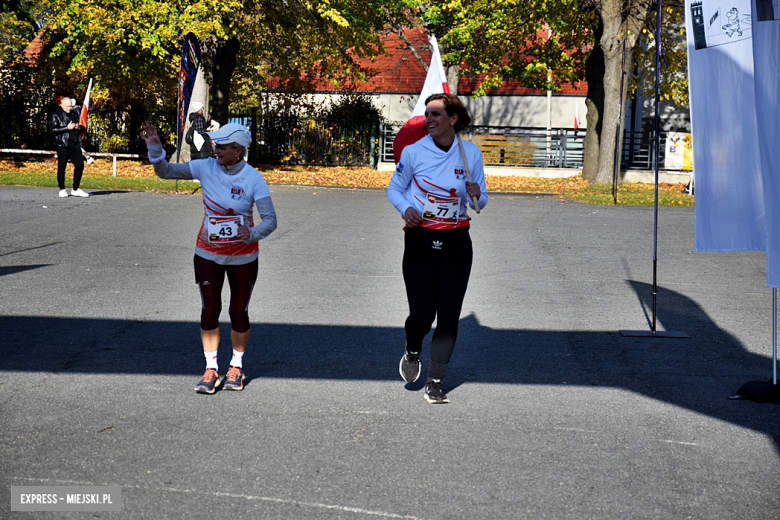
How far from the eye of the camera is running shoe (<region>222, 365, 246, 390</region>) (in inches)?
209

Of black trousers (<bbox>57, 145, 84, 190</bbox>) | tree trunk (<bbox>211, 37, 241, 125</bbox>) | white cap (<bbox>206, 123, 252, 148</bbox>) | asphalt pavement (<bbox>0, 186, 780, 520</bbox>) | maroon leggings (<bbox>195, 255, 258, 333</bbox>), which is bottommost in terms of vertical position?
asphalt pavement (<bbox>0, 186, 780, 520</bbox>)

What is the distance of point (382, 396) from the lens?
5293 millimetres

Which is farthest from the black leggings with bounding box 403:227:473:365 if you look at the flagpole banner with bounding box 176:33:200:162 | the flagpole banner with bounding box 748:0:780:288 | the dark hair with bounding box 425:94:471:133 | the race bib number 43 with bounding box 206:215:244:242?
the flagpole banner with bounding box 176:33:200:162

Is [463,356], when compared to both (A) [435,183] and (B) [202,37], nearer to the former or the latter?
(A) [435,183]

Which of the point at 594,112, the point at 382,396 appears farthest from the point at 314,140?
the point at 382,396

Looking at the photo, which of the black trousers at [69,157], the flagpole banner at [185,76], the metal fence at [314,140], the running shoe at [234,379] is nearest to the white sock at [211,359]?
the running shoe at [234,379]

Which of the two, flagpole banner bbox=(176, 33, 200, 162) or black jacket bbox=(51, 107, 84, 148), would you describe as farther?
flagpole banner bbox=(176, 33, 200, 162)

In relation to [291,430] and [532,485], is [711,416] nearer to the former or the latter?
[532,485]

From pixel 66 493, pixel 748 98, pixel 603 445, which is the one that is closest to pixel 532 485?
pixel 603 445

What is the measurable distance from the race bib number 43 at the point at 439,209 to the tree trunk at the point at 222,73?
70.6ft

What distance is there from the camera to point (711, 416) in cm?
500

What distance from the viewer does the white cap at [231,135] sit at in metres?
5.01

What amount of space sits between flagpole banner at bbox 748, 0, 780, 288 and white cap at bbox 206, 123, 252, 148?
10.1 feet

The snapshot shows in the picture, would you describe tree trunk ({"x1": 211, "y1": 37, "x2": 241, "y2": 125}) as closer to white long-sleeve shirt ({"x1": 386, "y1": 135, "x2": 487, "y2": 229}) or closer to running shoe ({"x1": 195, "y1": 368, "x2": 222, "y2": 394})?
running shoe ({"x1": 195, "y1": 368, "x2": 222, "y2": 394})
